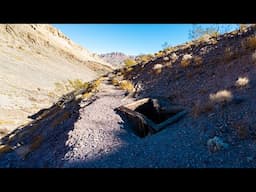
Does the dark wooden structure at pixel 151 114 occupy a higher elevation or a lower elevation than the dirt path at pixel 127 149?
higher

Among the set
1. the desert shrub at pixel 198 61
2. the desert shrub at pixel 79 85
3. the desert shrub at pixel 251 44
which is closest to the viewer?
the desert shrub at pixel 251 44

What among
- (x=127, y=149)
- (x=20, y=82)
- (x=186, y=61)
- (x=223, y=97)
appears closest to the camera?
(x=127, y=149)

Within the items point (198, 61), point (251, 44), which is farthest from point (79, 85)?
point (251, 44)

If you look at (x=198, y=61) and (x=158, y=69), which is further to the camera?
(x=158, y=69)

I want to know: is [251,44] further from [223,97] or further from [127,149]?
[127,149]

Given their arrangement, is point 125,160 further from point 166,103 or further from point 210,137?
point 166,103

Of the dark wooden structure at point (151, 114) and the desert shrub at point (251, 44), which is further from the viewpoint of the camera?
the desert shrub at point (251, 44)

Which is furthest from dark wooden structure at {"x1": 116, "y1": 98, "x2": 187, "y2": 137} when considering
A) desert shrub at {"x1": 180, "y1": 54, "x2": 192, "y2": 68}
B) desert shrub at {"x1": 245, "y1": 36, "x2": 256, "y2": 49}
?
desert shrub at {"x1": 245, "y1": 36, "x2": 256, "y2": 49}

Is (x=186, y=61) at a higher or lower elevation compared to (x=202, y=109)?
higher

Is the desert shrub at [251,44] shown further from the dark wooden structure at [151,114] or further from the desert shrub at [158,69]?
the desert shrub at [158,69]

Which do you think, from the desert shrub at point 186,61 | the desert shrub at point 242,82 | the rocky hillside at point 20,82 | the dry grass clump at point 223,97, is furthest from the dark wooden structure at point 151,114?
the rocky hillside at point 20,82

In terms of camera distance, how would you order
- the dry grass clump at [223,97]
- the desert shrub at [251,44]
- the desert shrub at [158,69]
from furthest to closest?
the desert shrub at [158,69] < the desert shrub at [251,44] < the dry grass clump at [223,97]

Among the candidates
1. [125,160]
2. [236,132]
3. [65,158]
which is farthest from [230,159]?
[65,158]

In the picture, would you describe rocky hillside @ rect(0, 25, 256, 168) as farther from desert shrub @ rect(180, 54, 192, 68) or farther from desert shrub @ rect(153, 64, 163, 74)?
desert shrub @ rect(153, 64, 163, 74)
